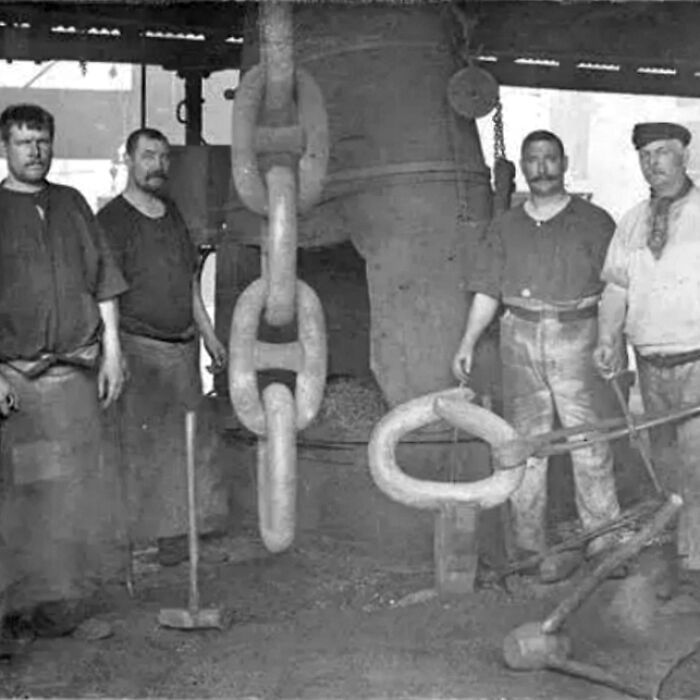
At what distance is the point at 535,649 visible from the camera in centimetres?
468

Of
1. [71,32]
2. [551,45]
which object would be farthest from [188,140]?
[551,45]

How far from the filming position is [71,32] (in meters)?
7.85

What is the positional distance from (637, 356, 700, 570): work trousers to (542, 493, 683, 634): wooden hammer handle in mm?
1140

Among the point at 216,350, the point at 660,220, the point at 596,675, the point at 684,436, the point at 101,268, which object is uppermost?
the point at 660,220

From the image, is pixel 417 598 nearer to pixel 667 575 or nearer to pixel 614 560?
pixel 667 575

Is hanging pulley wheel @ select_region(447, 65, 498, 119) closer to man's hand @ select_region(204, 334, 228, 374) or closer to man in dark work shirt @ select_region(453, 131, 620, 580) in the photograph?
man in dark work shirt @ select_region(453, 131, 620, 580)

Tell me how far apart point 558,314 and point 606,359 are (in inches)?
13.2

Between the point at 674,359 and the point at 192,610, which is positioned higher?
the point at 674,359

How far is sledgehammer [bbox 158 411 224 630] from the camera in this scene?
5301 millimetres

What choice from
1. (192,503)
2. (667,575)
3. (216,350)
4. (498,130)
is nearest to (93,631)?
(192,503)

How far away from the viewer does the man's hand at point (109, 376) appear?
17.5 feet

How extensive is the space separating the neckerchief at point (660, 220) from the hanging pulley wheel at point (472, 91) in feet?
3.48

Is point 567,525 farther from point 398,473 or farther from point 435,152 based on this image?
point 398,473

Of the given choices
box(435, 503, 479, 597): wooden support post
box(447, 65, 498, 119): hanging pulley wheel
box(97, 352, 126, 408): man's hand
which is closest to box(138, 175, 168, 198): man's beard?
box(97, 352, 126, 408): man's hand
